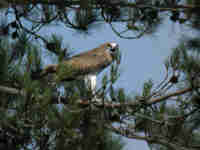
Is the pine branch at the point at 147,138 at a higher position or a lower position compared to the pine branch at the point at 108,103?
lower

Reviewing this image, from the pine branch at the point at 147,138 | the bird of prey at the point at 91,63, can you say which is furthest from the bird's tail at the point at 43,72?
the pine branch at the point at 147,138

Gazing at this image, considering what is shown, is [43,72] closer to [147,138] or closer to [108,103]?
[108,103]

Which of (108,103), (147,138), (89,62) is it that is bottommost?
(147,138)

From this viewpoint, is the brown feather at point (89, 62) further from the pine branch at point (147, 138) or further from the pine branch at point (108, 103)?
the pine branch at point (147, 138)

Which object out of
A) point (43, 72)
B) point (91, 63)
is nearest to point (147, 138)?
point (43, 72)

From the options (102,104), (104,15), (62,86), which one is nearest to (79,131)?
(102,104)

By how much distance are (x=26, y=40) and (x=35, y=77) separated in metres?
0.34

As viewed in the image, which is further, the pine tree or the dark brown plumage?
the dark brown plumage

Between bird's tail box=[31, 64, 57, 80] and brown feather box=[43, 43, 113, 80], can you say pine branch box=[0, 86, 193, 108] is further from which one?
brown feather box=[43, 43, 113, 80]

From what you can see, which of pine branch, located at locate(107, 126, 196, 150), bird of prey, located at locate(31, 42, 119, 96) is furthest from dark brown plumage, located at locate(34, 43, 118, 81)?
pine branch, located at locate(107, 126, 196, 150)

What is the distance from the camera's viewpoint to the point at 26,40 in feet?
11.1

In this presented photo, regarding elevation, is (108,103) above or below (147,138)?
above

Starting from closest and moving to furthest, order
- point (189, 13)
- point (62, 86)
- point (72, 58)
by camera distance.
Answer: point (189, 13), point (62, 86), point (72, 58)

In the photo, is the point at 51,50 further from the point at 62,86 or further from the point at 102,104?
the point at 102,104
